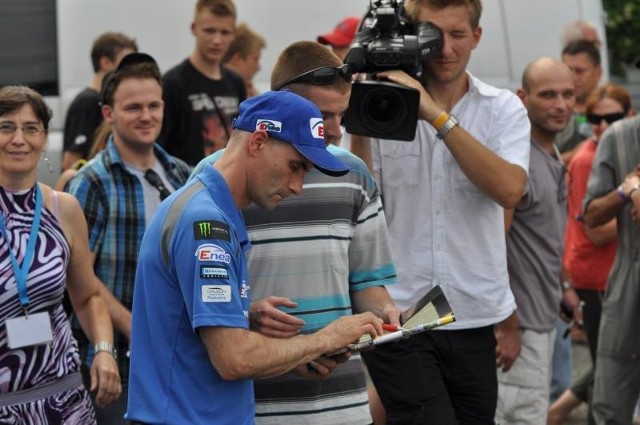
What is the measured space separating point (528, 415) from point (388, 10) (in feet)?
6.47

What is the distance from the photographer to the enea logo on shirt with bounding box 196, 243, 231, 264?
348 cm

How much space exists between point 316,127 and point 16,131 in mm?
1512

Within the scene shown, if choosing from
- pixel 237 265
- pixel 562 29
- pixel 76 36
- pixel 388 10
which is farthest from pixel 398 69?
pixel 562 29

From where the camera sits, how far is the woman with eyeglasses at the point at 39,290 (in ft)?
14.8

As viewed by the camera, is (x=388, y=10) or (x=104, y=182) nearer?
(x=388, y=10)

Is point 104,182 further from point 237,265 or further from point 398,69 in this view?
point 237,265

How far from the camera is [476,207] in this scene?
207 inches

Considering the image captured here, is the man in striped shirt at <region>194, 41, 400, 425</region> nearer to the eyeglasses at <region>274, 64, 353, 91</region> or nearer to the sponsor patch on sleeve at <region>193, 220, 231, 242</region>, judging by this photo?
the eyeglasses at <region>274, 64, 353, 91</region>

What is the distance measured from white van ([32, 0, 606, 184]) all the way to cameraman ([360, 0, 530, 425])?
368cm

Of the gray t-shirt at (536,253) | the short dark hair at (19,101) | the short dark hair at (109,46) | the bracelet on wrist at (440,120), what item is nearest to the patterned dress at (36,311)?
the short dark hair at (19,101)

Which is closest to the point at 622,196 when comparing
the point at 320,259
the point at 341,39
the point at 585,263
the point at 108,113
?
the point at 585,263

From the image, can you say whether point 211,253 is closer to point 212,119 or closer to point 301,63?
point 301,63

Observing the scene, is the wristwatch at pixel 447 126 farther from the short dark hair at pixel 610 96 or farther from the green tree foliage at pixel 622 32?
the green tree foliage at pixel 622 32

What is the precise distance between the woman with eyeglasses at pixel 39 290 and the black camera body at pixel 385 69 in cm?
110
